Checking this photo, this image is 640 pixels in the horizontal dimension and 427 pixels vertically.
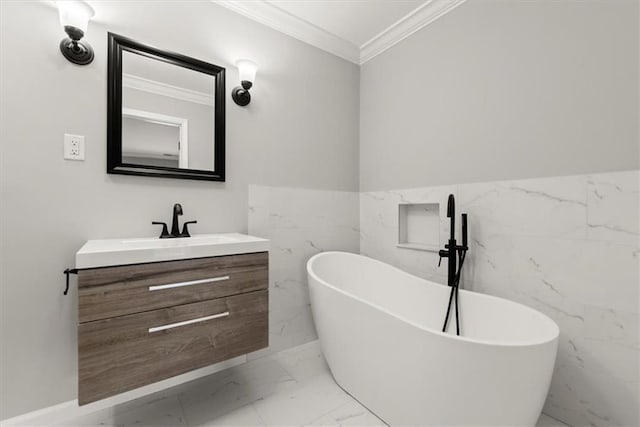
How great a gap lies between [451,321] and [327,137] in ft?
5.31

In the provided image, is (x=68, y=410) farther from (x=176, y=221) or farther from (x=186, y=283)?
(x=176, y=221)

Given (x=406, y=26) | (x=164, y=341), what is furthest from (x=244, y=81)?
(x=164, y=341)

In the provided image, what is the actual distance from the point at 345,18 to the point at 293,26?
1.27 ft

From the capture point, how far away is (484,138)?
1678 mm

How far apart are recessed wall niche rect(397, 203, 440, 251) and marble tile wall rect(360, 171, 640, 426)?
1.02 ft

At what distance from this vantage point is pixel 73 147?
138cm

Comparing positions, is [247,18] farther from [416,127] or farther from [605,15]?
[605,15]

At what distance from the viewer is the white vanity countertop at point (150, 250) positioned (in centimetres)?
106

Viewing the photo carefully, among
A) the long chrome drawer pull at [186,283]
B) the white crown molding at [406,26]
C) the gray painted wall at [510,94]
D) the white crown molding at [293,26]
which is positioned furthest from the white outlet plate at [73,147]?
the white crown molding at [406,26]

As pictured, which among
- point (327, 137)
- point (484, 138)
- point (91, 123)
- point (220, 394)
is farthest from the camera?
point (327, 137)

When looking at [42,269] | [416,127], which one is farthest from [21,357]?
[416,127]

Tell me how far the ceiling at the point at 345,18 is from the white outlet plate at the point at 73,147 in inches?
47.4

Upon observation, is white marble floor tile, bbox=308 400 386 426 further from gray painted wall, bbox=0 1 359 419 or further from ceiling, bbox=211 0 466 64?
ceiling, bbox=211 0 466 64

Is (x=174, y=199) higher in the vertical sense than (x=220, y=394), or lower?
higher
